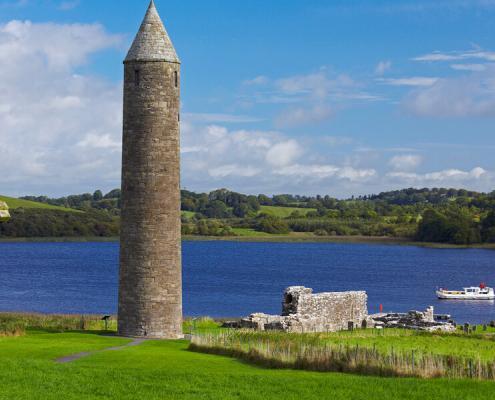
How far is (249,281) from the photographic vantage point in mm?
94938

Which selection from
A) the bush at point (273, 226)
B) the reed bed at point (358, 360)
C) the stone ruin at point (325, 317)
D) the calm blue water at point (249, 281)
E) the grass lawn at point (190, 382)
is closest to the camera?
the grass lawn at point (190, 382)

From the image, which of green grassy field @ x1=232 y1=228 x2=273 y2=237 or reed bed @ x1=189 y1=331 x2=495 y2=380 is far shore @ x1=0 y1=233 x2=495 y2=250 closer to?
green grassy field @ x1=232 y1=228 x2=273 y2=237

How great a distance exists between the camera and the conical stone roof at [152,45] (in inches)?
1201

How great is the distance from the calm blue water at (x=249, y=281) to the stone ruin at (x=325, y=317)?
2320 cm

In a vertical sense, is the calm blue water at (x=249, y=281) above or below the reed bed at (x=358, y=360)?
below

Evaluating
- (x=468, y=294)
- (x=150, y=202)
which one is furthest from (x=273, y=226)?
(x=150, y=202)

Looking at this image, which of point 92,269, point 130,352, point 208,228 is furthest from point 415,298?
point 208,228

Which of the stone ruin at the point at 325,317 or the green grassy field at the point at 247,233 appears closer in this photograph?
the stone ruin at the point at 325,317

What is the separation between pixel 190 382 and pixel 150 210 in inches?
430

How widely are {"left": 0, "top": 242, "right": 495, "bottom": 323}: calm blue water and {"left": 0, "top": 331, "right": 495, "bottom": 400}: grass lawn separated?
126ft

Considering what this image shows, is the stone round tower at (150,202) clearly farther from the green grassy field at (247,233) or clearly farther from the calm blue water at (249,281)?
the green grassy field at (247,233)

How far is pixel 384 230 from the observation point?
195 meters

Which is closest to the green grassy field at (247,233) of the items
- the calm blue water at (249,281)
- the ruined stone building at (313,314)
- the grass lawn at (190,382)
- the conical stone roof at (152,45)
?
the calm blue water at (249,281)

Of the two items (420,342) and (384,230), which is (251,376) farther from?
(384,230)
